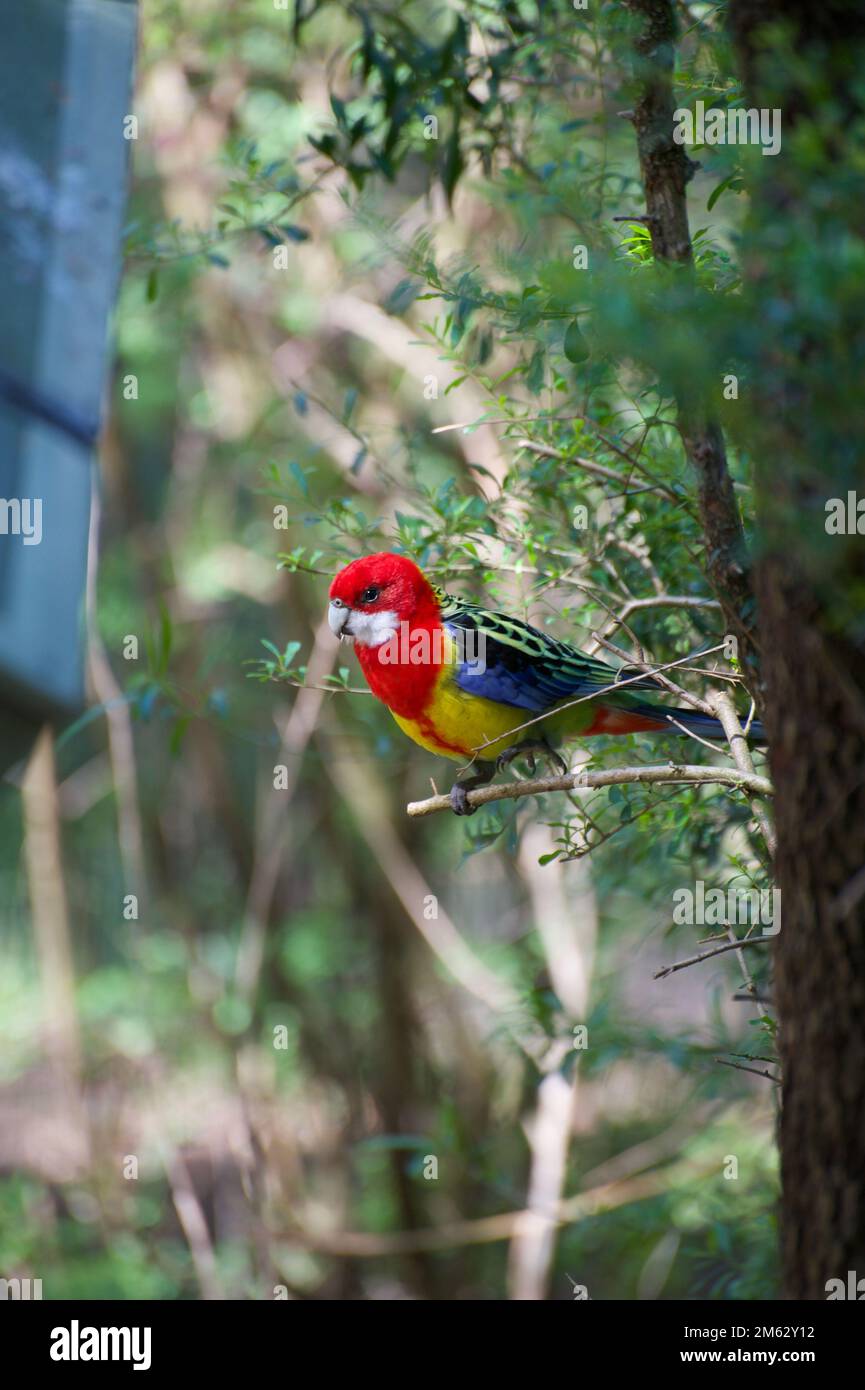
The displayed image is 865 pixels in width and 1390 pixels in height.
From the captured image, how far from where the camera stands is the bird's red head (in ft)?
8.57

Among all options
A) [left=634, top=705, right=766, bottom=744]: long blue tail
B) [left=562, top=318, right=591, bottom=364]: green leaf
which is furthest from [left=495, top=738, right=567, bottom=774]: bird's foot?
[left=562, top=318, right=591, bottom=364]: green leaf

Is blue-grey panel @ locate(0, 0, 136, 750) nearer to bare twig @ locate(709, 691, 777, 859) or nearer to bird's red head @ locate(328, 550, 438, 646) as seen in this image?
bird's red head @ locate(328, 550, 438, 646)

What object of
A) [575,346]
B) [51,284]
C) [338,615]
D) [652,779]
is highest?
[51,284]

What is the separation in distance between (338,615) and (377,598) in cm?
10

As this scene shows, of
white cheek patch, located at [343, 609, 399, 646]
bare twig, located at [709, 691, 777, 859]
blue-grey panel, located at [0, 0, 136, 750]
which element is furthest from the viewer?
blue-grey panel, located at [0, 0, 136, 750]

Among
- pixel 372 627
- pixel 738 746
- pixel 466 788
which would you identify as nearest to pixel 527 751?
pixel 466 788

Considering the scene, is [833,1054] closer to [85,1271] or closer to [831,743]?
[831,743]

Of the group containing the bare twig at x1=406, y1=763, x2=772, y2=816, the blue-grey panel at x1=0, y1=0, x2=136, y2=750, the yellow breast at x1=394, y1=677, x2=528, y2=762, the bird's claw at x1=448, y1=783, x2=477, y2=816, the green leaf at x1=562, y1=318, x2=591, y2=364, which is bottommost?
the bare twig at x1=406, y1=763, x2=772, y2=816

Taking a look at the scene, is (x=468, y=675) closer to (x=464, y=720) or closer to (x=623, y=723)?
(x=464, y=720)

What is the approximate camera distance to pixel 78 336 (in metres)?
3.84

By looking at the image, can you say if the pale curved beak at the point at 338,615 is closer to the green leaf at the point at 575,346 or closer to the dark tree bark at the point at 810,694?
the green leaf at the point at 575,346

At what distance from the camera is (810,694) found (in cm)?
155

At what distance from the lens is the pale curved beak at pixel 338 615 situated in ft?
8.87

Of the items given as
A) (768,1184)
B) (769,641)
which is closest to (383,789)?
(768,1184)
